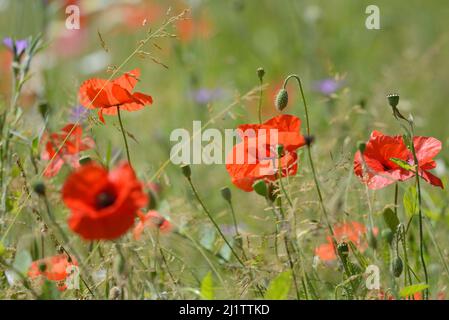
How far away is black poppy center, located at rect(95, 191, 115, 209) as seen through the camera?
0.93m

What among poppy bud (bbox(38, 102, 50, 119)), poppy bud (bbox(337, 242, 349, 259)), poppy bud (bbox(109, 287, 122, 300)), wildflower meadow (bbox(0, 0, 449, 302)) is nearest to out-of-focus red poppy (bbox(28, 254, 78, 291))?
wildflower meadow (bbox(0, 0, 449, 302))

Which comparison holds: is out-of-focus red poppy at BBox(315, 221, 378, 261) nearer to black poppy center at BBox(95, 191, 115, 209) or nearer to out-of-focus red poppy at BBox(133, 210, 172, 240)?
out-of-focus red poppy at BBox(133, 210, 172, 240)

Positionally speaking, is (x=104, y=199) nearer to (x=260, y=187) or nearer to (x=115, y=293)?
(x=115, y=293)

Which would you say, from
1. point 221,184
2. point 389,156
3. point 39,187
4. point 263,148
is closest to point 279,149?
point 263,148

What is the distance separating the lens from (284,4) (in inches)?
143

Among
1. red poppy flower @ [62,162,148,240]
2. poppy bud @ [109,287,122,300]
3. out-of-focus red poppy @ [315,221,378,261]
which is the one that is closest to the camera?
red poppy flower @ [62,162,148,240]

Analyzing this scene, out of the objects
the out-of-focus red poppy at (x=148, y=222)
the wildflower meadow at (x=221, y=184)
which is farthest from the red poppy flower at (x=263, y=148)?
the out-of-focus red poppy at (x=148, y=222)

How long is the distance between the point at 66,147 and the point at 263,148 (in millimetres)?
349

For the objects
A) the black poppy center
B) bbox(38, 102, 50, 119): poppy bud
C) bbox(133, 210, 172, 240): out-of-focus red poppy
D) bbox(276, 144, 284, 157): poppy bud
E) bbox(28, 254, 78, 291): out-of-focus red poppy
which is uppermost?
bbox(38, 102, 50, 119): poppy bud

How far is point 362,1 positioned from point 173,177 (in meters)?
1.60

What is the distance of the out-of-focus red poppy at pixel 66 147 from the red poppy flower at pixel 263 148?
0.85 ft

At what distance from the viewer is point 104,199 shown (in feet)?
3.06
